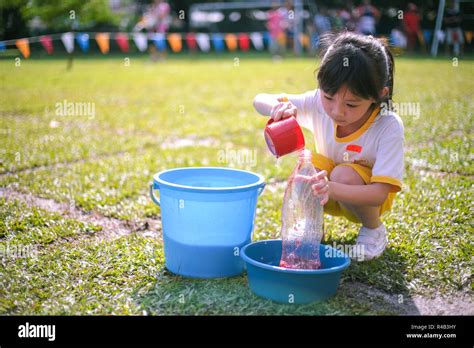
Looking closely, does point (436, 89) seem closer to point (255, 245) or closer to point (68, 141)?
point (68, 141)

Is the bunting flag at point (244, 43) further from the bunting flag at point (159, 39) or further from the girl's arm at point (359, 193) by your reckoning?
the girl's arm at point (359, 193)

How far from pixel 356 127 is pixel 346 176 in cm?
26

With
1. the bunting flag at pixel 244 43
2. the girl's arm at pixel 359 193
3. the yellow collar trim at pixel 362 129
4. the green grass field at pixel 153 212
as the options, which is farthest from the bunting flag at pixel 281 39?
the girl's arm at pixel 359 193

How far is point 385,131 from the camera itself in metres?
2.57

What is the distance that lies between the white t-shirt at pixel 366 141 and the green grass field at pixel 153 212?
46 centimetres

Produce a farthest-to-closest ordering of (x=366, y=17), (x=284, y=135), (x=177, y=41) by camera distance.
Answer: (x=177, y=41)
(x=366, y=17)
(x=284, y=135)

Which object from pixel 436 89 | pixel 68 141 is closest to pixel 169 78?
pixel 436 89

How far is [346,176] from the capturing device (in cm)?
263

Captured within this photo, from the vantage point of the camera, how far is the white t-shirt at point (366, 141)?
97.7 inches

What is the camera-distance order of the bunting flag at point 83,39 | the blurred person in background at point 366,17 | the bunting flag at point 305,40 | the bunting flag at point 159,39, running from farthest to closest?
the bunting flag at point 305,40, the bunting flag at point 159,39, the blurred person in background at point 366,17, the bunting flag at point 83,39

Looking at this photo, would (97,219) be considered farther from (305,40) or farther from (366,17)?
(305,40)

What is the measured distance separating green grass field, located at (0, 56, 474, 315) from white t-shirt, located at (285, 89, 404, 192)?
46 cm

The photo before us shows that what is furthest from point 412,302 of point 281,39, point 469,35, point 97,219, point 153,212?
point 281,39
